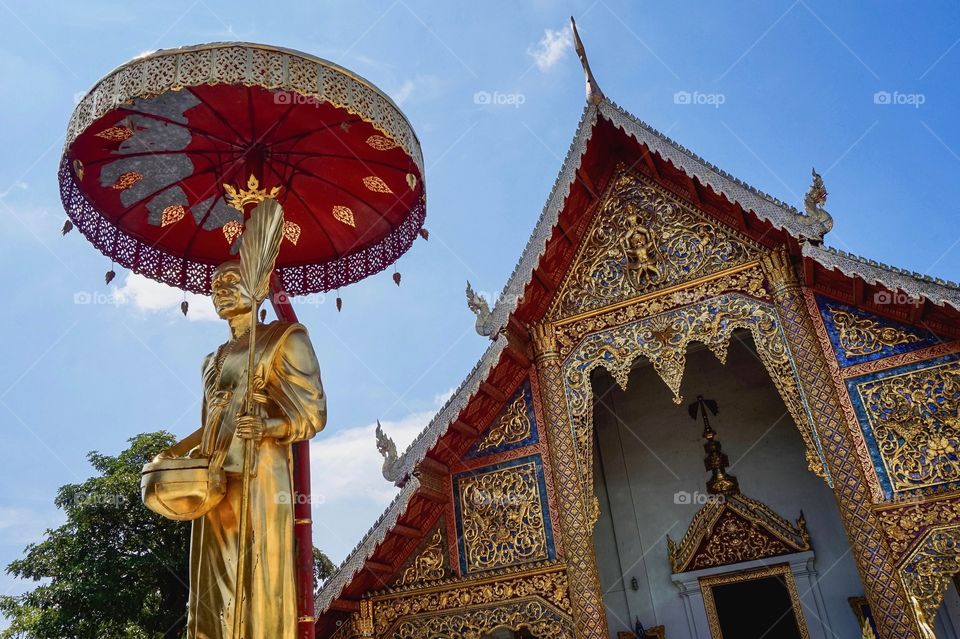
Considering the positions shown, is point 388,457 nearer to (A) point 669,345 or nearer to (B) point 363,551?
(B) point 363,551

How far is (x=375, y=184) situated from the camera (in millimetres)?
4551

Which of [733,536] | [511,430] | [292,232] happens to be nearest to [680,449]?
[733,536]

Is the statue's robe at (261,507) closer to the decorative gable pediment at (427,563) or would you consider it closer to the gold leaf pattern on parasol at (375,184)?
the gold leaf pattern on parasol at (375,184)

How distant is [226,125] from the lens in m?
4.05

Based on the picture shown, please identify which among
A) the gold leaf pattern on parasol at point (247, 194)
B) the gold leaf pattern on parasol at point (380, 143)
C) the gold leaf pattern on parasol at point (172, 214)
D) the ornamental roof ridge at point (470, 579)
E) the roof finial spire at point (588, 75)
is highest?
the roof finial spire at point (588, 75)

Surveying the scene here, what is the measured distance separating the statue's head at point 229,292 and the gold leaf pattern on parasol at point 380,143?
1.03m

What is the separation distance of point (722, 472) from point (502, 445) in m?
2.25

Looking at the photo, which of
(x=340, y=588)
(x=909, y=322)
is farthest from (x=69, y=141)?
(x=909, y=322)

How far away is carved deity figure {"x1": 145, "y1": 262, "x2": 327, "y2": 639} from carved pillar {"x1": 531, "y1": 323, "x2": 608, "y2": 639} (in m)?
2.36

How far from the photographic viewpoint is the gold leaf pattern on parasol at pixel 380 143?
4.15m

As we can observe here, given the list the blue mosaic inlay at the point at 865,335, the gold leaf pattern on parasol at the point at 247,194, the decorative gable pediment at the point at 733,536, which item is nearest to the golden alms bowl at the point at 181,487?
the gold leaf pattern on parasol at the point at 247,194

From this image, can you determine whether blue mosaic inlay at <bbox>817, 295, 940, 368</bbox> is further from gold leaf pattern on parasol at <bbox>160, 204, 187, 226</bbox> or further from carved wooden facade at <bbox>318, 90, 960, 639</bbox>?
gold leaf pattern on parasol at <bbox>160, 204, 187, 226</bbox>

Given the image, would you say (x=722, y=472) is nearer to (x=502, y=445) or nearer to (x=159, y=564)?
(x=502, y=445)

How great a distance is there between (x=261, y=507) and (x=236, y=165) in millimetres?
2075
